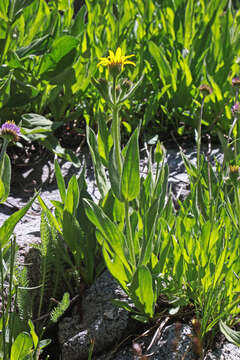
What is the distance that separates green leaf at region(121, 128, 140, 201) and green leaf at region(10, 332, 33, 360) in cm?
54

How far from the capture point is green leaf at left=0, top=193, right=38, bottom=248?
1.56 metres

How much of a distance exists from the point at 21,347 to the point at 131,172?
640 millimetres

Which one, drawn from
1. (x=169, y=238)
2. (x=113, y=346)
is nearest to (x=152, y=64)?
(x=169, y=238)

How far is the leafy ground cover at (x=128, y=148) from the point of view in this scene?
5.17 ft

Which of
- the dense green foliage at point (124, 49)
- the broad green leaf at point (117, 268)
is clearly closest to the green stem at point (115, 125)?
the broad green leaf at point (117, 268)

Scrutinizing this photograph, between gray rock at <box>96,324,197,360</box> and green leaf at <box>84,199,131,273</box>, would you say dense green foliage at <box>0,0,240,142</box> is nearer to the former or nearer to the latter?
A: green leaf at <box>84,199,131,273</box>

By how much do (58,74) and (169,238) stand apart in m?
1.21

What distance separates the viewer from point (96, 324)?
1753mm

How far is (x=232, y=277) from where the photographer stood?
1643 millimetres

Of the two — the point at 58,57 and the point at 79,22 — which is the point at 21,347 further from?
the point at 79,22

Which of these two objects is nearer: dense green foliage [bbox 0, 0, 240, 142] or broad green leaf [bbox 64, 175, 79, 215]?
broad green leaf [bbox 64, 175, 79, 215]

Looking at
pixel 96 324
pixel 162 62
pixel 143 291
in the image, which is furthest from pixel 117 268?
pixel 162 62

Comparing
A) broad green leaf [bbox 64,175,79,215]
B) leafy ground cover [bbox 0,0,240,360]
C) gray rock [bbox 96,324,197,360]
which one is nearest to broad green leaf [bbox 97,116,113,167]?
leafy ground cover [bbox 0,0,240,360]

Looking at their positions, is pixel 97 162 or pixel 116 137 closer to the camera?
pixel 116 137
